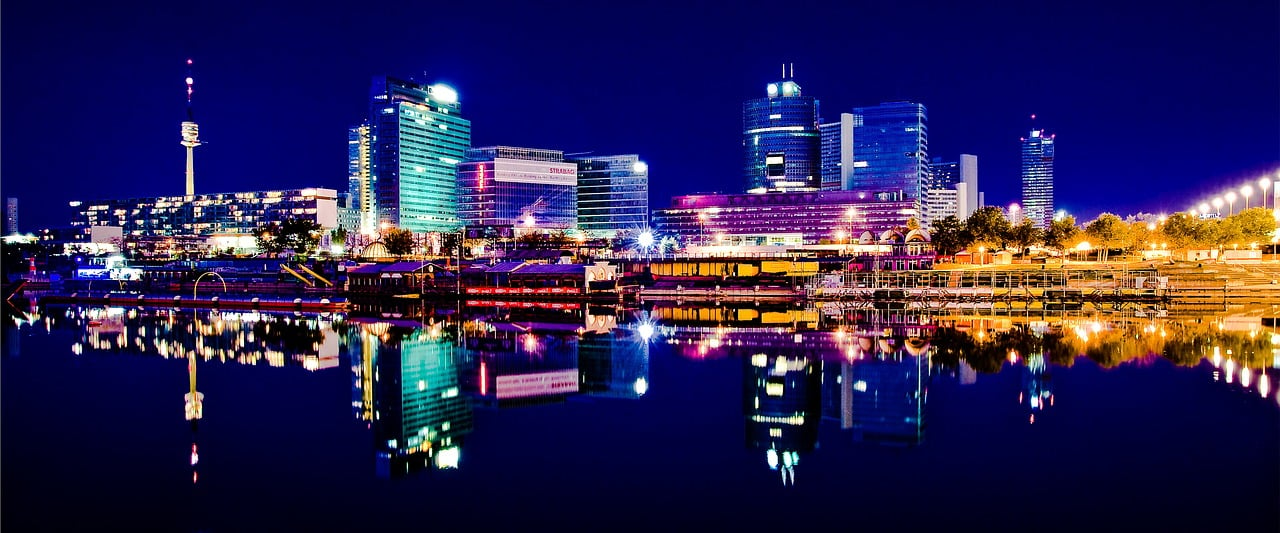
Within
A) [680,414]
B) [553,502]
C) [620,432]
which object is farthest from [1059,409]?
[553,502]

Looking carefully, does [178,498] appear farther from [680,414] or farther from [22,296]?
[22,296]

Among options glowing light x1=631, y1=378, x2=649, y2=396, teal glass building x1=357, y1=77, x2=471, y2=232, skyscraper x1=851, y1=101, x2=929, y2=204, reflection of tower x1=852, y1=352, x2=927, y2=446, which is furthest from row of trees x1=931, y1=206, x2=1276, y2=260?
teal glass building x1=357, y1=77, x2=471, y2=232

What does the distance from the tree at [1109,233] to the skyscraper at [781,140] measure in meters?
105

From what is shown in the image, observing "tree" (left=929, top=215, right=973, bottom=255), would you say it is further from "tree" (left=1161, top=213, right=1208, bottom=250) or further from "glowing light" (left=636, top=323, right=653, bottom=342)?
"glowing light" (left=636, top=323, right=653, bottom=342)

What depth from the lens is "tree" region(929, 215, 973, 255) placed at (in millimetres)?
91938

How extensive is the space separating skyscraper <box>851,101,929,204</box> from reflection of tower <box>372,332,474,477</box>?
6202 inches

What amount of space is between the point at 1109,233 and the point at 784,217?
259 feet

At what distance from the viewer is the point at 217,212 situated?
184500 mm

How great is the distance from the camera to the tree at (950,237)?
91.9 metres

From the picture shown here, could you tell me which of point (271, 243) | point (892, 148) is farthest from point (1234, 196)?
point (271, 243)

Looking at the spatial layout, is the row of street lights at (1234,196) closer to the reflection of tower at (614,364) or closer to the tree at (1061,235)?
the tree at (1061,235)

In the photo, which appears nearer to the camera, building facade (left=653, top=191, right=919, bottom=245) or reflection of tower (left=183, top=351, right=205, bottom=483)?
reflection of tower (left=183, top=351, right=205, bottom=483)

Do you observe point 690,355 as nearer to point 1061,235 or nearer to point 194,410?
point 194,410

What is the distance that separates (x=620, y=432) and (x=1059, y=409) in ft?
36.6
